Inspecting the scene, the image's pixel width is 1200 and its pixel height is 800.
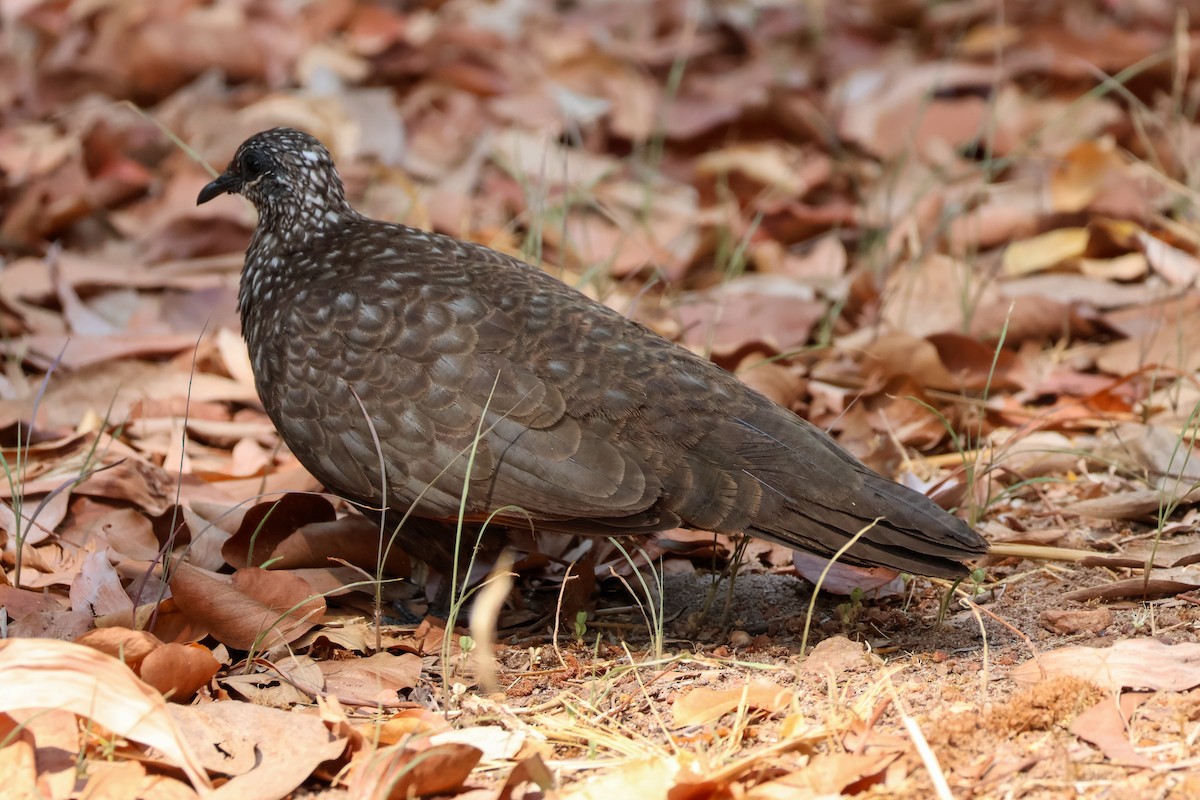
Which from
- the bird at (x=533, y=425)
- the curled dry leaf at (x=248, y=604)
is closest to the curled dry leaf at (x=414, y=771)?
the curled dry leaf at (x=248, y=604)

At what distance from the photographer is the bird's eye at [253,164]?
4227mm

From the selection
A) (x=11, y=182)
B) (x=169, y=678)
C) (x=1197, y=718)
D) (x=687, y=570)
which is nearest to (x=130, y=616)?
(x=169, y=678)

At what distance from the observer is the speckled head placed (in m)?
4.15

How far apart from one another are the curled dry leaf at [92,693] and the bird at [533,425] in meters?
0.78

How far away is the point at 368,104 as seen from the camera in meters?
7.29

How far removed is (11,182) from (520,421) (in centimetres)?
416

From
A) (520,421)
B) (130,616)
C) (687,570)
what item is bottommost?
(687,570)

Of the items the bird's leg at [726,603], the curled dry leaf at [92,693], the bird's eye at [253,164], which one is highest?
the bird's eye at [253,164]

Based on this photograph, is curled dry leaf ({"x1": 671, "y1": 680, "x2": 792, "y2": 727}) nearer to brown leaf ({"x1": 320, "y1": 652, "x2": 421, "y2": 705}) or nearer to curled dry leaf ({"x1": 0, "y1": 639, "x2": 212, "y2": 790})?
brown leaf ({"x1": 320, "y1": 652, "x2": 421, "y2": 705})

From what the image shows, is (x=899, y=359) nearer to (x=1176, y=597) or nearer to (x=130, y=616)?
(x=1176, y=597)

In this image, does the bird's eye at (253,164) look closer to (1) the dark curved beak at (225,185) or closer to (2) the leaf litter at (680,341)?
(1) the dark curved beak at (225,185)

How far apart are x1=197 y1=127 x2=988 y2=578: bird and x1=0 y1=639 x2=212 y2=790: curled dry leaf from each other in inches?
30.7

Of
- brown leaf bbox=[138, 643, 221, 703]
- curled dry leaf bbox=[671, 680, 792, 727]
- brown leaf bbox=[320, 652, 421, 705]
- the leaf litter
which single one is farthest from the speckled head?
curled dry leaf bbox=[671, 680, 792, 727]

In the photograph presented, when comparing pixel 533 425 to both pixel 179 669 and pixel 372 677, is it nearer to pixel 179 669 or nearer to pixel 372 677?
pixel 372 677
